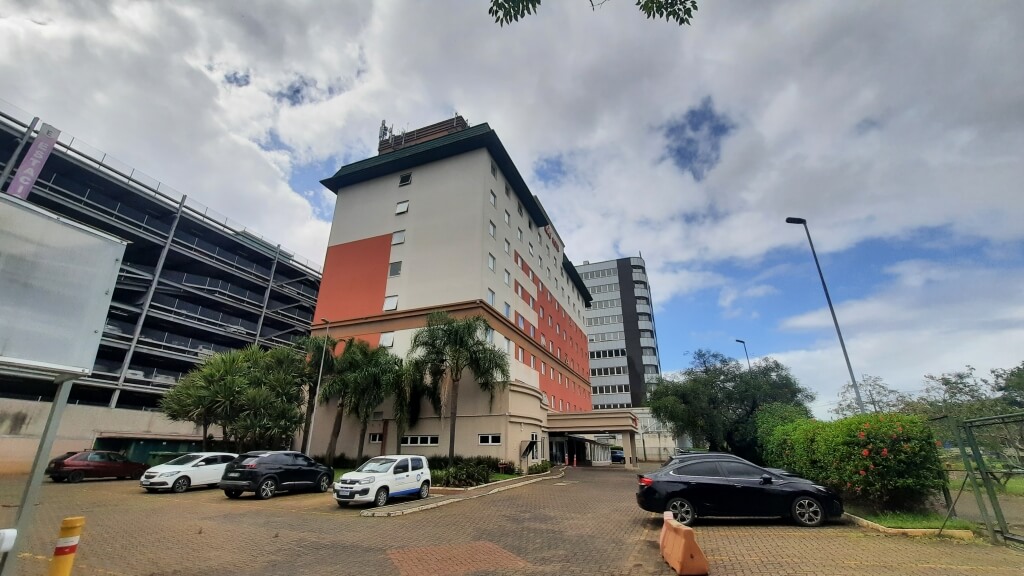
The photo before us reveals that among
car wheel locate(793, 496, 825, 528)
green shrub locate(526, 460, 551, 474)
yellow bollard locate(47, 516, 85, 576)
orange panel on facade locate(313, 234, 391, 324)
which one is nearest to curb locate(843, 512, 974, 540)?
car wheel locate(793, 496, 825, 528)

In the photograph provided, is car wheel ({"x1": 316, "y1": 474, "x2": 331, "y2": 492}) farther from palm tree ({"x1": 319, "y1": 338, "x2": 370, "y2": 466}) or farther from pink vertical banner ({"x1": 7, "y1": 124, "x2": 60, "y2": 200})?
pink vertical banner ({"x1": 7, "y1": 124, "x2": 60, "y2": 200})

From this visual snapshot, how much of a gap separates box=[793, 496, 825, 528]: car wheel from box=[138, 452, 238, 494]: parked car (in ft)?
72.4

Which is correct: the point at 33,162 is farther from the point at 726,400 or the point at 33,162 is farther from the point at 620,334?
the point at 620,334

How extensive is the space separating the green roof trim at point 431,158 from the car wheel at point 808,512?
3080 cm

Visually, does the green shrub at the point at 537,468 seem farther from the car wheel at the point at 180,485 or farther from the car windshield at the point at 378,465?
the car wheel at the point at 180,485

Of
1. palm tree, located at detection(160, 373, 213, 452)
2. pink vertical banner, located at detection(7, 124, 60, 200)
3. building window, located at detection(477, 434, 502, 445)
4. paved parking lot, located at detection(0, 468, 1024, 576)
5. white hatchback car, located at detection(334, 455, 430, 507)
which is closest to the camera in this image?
paved parking lot, located at detection(0, 468, 1024, 576)

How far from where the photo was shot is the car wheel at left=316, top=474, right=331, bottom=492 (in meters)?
18.3

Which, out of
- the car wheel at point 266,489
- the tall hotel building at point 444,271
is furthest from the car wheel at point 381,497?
the tall hotel building at point 444,271

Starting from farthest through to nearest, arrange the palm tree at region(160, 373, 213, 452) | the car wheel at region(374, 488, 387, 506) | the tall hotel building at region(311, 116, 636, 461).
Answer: the tall hotel building at region(311, 116, 636, 461) → the palm tree at region(160, 373, 213, 452) → the car wheel at region(374, 488, 387, 506)

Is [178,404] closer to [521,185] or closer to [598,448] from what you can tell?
[521,185]

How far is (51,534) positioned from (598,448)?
2296 inches

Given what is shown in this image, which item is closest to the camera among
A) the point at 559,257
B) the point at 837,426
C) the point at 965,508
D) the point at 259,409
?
the point at 965,508

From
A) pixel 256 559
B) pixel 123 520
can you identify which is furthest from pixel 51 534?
pixel 256 559

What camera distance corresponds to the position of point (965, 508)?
11.1 m
